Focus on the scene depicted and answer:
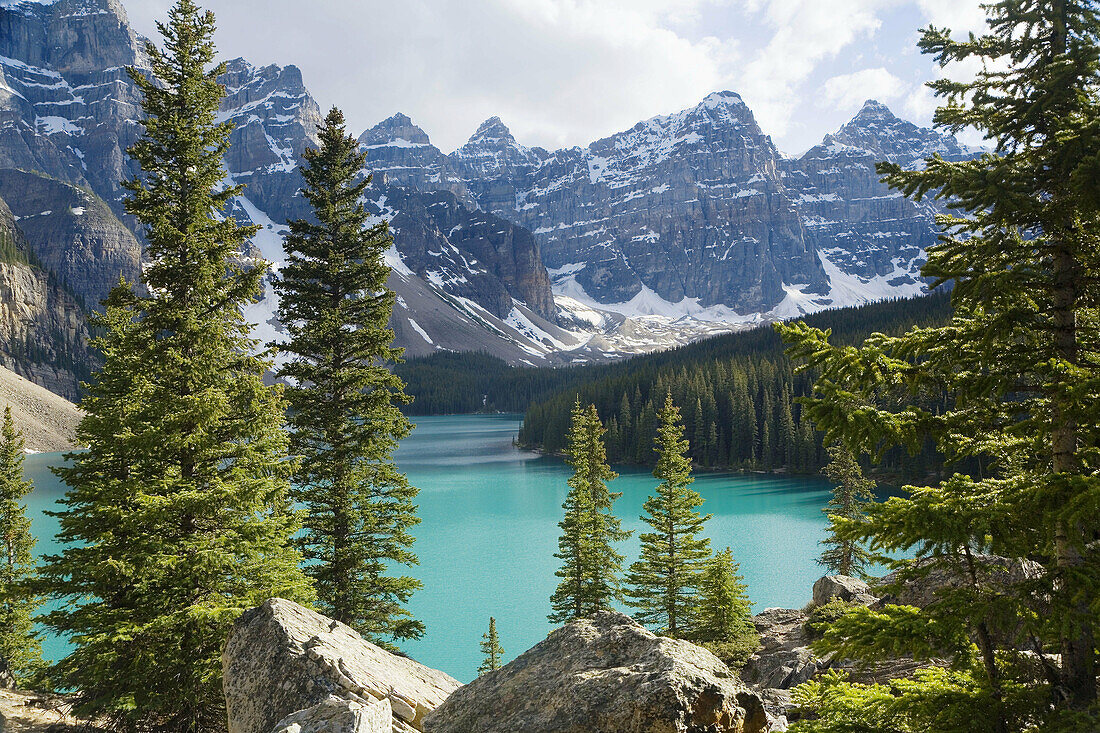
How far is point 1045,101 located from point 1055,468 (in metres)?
2.86

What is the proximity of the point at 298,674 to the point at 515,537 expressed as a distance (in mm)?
40975

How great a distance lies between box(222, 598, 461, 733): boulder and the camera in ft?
25.5

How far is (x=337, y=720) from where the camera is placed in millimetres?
5859

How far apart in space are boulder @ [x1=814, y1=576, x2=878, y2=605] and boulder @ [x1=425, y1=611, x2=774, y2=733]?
48.0ft

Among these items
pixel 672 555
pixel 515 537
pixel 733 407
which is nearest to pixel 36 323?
pixel 515 537

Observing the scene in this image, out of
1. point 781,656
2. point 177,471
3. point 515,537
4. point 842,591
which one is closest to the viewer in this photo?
point 177,471

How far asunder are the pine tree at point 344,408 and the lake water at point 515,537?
1225 cm

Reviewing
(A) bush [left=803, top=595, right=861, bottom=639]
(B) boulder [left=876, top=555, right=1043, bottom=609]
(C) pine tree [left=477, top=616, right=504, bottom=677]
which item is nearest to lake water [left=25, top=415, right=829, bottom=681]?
(C) pine tree [left=477, top=616, right=504, bottom=677]

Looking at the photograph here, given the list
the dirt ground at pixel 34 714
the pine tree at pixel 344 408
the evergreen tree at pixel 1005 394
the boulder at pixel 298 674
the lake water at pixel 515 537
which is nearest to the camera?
the evergreen tree at pixel 1005 394

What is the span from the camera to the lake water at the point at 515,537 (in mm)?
30828

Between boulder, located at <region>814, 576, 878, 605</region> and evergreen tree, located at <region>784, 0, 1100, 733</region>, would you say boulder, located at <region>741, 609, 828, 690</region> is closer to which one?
boulder, located at <region>814, 576, 878, 605</region>

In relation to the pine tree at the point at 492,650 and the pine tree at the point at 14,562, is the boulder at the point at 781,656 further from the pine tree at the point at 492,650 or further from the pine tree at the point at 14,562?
the pine tree at the point at 14,562

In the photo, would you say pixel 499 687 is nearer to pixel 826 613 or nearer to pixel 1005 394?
pixel 1005 394

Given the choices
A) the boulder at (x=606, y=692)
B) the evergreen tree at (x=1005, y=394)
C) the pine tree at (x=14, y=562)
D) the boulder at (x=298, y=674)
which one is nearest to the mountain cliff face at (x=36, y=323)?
the pine tree at (x=14, y=562)
